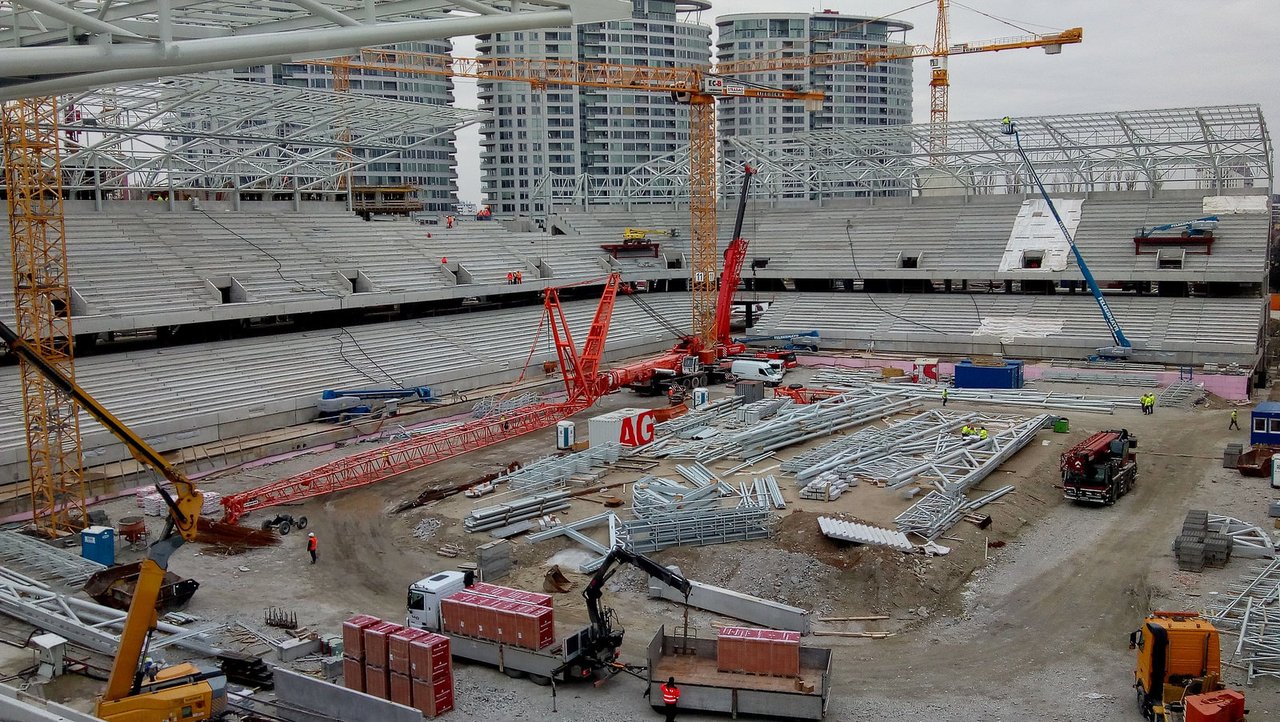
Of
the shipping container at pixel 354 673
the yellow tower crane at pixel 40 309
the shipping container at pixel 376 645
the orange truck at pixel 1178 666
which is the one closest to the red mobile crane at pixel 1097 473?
the orange truck at pixel 1178 666

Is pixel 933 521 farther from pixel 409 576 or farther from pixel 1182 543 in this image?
pixel 409 576

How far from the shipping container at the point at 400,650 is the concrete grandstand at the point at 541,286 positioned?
1717cm

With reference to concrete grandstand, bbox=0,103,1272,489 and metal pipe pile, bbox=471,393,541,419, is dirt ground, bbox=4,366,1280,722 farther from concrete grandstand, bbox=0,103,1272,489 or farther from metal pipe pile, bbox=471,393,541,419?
concrete grandstand, bbox=0,103,1272,489

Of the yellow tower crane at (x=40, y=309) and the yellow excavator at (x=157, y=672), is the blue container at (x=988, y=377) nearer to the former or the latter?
the yellow tower crane at (x=40, y=309)

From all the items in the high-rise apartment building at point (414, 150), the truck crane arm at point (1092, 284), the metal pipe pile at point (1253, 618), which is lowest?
the metal pipe pile at point (1253, 618)

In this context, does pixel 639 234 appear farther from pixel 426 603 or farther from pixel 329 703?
pixel 329 703

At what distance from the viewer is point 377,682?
49.6ft

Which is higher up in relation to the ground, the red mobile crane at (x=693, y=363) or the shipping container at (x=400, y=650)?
the red mobile crane at (x=693, y=363)

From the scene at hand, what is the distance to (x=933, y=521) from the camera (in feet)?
72.0

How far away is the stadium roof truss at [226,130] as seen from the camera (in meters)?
36.0

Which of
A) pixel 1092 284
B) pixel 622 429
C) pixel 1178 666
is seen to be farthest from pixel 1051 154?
pixel 1178 666

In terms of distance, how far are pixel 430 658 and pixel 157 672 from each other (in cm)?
396

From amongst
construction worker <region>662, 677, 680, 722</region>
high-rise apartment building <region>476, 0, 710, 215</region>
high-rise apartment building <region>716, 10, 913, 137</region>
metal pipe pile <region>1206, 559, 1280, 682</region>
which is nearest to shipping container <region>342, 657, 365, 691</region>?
construction worker <region>662, 677, 680, 722</region>

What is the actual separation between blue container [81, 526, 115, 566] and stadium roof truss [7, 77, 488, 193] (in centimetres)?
1478
